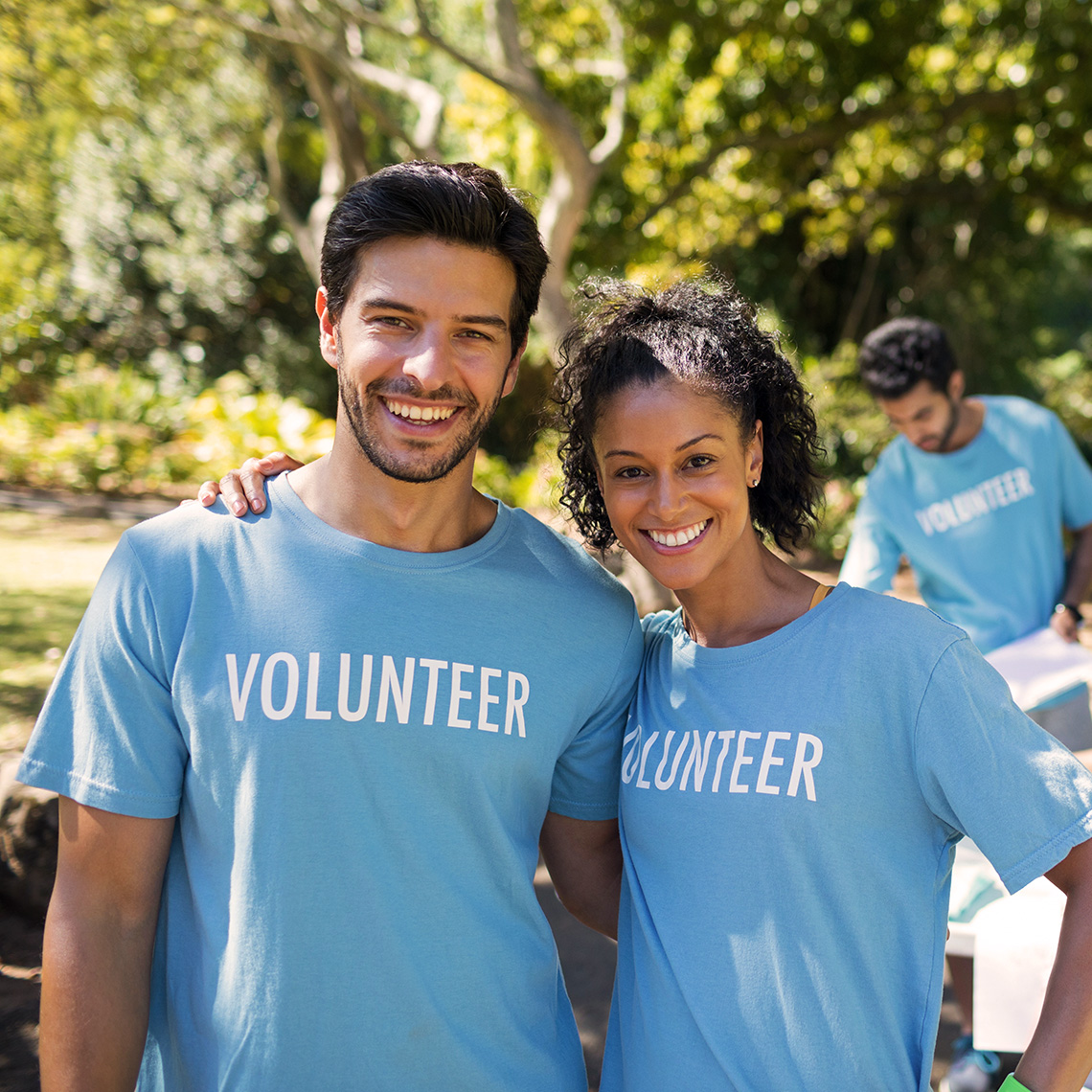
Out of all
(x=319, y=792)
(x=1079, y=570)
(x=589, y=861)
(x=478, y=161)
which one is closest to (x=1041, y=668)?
(x=1079, y=570)

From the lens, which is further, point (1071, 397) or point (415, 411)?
point (1071, 397)

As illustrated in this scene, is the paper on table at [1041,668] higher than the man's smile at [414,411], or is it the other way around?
the man's smile at [414,411]

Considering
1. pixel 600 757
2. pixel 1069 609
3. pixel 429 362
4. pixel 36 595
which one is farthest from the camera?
pixel 36 595

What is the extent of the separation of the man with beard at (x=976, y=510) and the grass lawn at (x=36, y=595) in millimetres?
3427

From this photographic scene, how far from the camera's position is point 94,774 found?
150 centimetres

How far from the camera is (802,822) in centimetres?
150

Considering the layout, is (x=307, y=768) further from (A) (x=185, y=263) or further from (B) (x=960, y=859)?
(A) (x=185, y=263)

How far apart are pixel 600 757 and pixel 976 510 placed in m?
2.34

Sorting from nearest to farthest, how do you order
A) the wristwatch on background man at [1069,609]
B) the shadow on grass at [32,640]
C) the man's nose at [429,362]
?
the man's nose at [429,362]
the wristwatch on background man at [1069,609]
the shadow on grass at [32,640]

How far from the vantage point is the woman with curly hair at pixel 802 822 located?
1.46 meters

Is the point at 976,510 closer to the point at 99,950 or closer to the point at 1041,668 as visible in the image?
the point at 1041,668

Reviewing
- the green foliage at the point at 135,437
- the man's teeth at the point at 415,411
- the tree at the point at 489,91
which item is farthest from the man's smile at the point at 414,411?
the green foliage at the point at 135,437

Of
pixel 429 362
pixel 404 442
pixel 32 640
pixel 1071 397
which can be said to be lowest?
pixel 32 640

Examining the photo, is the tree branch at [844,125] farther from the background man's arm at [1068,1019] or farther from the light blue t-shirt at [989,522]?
the background man's arm at [1068,1019]
